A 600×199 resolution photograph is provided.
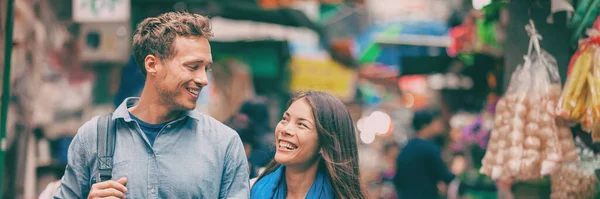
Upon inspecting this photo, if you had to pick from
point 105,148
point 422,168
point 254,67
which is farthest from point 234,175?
point 254,67

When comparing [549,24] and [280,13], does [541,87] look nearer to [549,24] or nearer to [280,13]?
[549,24]

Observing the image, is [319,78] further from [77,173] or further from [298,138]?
[77,173]

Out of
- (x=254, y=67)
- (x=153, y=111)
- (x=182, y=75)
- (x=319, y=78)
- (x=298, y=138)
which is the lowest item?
(x=319, y=78)

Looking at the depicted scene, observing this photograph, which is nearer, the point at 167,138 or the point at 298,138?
the point at 167,138

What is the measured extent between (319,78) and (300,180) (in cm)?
981

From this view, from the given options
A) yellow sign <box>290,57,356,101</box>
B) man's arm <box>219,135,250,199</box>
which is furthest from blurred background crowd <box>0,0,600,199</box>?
man's arm <box>219,135,250,199</box>

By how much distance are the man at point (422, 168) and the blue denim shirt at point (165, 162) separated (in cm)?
543

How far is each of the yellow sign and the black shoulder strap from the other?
9.87 m

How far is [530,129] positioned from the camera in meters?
5.02

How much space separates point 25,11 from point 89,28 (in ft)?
2.33

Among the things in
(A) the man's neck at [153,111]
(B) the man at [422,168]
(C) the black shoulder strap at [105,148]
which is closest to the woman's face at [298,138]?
(A) the man's neck at [153,111]

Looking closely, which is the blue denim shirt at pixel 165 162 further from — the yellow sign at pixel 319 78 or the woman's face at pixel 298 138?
the yellow sign at pixel 319 78

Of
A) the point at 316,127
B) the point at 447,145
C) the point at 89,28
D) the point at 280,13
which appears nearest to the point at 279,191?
the point at 316,127

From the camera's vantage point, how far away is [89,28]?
8109 millimetres
